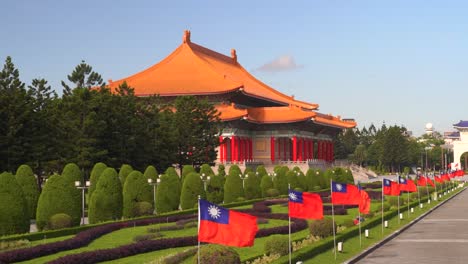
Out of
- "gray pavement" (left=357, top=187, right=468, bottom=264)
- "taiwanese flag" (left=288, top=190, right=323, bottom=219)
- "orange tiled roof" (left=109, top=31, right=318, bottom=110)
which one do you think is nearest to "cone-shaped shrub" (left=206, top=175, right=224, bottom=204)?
"gray pavement" (left=357, top=187, right=468, bottom=264)

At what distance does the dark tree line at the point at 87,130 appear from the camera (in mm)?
41469

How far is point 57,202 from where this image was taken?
2980 centimetres

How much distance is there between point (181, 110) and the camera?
58.9m

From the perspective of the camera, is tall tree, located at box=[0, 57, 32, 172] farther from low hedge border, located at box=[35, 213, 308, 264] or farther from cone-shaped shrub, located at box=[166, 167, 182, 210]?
low hedge border, located at box=[35, 213, 308, 264]

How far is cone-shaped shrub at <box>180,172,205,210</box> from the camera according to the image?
3956 cm

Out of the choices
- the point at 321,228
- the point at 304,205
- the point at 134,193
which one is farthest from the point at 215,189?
the point at 304,205

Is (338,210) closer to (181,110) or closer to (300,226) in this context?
(300,226)

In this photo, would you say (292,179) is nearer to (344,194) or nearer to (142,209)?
(142,209)

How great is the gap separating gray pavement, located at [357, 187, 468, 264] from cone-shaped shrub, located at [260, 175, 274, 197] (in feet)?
56.0

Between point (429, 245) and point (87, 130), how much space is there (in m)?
25.4

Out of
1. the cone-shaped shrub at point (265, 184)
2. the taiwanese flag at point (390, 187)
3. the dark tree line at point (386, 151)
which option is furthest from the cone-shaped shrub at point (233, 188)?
the dark tree line at point (386, 151)

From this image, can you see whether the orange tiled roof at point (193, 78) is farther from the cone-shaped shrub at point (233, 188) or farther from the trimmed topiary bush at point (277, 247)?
the trimmed topiary bush at point (277, 247)

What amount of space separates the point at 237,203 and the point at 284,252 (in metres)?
22.6

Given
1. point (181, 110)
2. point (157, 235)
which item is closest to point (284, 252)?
→ point (157, 235)
